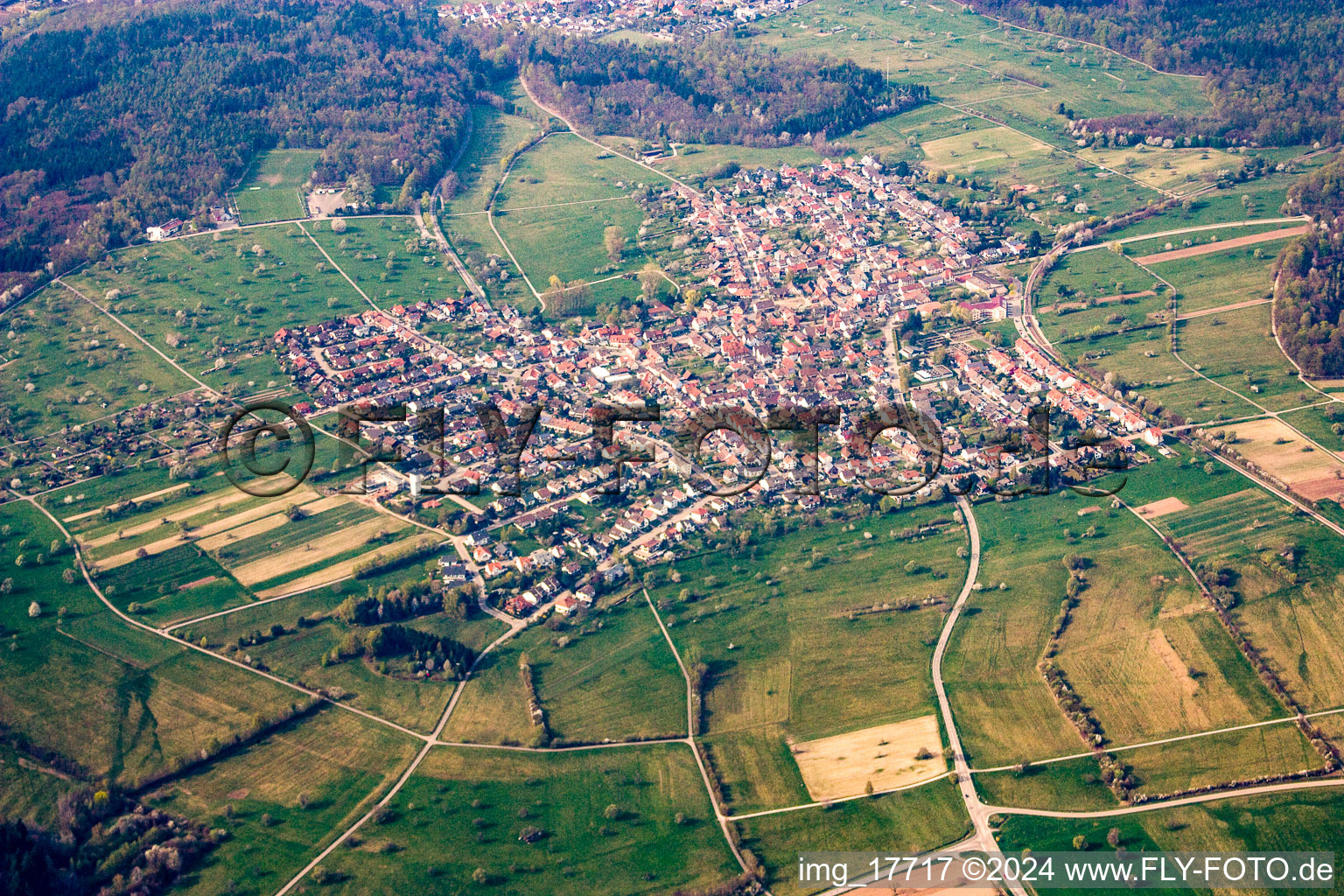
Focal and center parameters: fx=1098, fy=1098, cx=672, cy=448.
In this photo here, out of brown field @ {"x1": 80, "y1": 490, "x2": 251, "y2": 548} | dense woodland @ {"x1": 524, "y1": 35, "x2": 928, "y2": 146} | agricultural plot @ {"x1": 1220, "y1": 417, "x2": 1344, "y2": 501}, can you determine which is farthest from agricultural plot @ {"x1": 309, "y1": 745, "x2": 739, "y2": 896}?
dense woodland @ {"x1": 524, "y1": 35, "x2": 928, "y2": 146}

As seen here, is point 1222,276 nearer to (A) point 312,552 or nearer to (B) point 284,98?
(A) point 312,552

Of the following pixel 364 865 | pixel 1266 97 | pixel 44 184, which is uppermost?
pixel 1266 97

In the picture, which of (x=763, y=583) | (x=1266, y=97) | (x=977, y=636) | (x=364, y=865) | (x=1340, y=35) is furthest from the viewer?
(x=1340, y=35)

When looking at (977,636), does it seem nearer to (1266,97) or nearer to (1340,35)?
(1266,97)

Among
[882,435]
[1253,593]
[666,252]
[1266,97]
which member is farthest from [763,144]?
[1253,593]

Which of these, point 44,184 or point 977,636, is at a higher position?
point 44,184

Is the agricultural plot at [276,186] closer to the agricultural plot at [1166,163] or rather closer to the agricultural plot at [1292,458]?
the agricultural plot at [1166,163]

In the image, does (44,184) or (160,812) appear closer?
(160,812)
